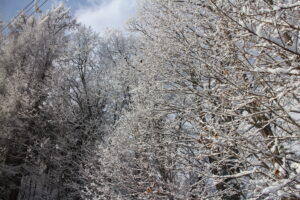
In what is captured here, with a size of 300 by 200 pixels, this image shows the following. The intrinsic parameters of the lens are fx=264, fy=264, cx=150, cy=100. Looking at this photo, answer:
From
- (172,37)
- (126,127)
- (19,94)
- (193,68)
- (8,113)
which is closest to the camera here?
(193,68)

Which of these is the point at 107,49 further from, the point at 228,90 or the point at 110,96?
the point at 228,90

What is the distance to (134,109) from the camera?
311 inches

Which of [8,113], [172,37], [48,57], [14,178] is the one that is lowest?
[14,178]

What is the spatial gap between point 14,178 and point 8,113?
2.70 metres

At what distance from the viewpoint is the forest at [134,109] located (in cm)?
355

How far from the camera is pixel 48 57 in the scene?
14117 millimetres

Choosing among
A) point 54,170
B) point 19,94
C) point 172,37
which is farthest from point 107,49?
point 172,37

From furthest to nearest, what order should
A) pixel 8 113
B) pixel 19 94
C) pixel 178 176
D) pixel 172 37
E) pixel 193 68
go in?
pixel 19 94
pixel 8 113
pixel 178 176
pixel 172 37
pixel 193 68

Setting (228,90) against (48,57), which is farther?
(48,57)

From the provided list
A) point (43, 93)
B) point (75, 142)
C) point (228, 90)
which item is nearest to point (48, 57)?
point (43, 93)

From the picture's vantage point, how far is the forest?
3555mm

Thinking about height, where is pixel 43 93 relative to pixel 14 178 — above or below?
above

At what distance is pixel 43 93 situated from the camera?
40.7ft

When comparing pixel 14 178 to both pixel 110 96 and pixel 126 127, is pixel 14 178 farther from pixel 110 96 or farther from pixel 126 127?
pixel 126 127
